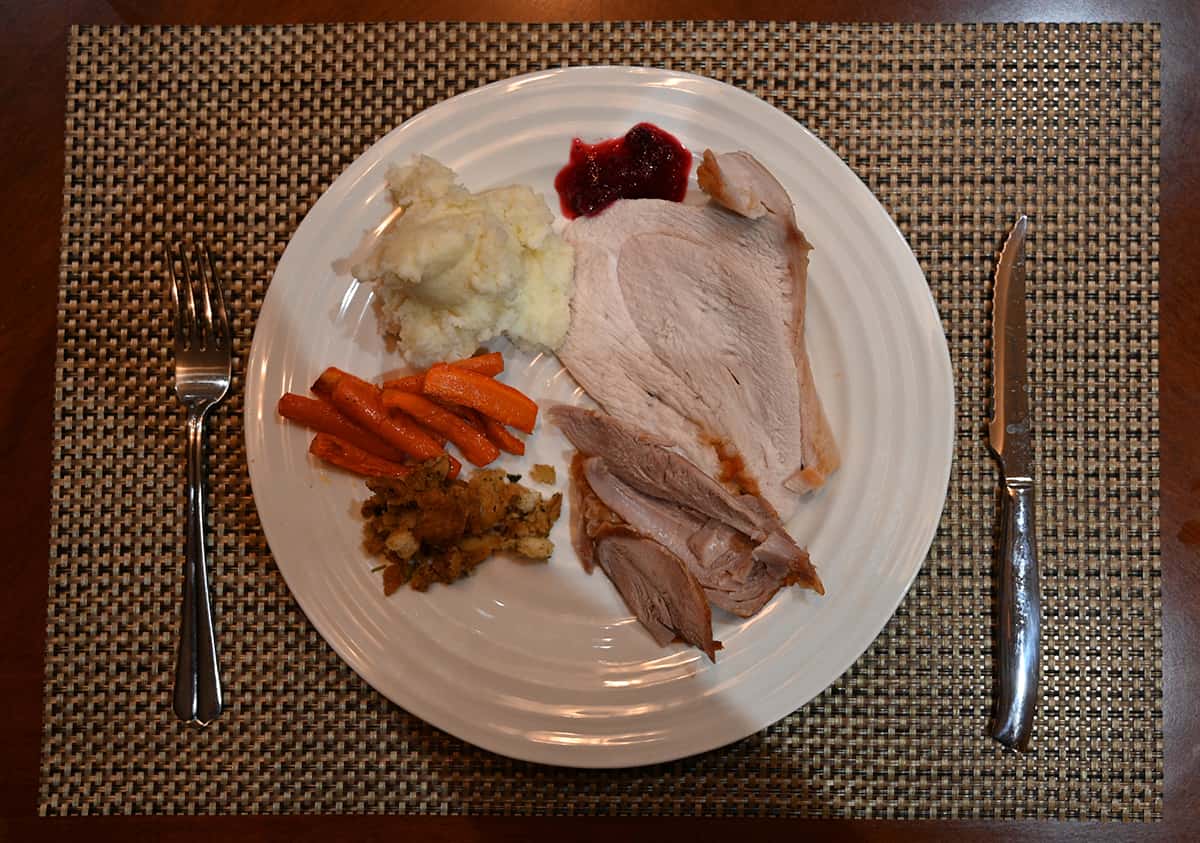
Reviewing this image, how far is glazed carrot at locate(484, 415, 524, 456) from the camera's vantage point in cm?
218

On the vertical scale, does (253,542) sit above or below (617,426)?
below

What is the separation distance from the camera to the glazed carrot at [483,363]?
2.16 m

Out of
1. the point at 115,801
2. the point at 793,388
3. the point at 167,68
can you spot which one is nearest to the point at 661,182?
the point at 793,388

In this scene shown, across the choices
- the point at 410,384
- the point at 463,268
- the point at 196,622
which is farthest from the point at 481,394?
the point at 196,622

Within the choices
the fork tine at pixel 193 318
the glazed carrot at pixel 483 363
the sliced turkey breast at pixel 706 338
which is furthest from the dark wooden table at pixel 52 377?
the glazed carrot at pixel 483 363

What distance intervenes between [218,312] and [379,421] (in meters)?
0.59

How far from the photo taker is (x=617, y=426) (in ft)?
7.22

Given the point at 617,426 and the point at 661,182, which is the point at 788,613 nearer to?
the point at 617,426

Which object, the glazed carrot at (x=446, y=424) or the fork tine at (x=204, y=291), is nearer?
the glazed carrot at (x=446, y=424)

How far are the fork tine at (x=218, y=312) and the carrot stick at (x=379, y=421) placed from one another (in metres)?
0.41

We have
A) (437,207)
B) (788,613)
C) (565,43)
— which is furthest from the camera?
(565,43)

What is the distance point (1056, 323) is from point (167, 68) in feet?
8.77

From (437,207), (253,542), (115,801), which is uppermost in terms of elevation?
(437,207)

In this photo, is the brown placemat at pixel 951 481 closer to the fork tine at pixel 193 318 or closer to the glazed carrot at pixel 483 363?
the fork tine at pixel 193 318
